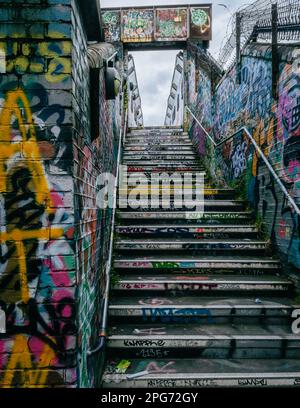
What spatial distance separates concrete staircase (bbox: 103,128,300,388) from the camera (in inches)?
110

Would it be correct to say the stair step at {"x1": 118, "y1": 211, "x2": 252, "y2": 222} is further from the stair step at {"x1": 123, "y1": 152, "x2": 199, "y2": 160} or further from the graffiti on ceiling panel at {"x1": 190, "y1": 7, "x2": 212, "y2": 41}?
the graffiti on ceiling panel at {"x1": 190, "y1": 7, "x2": 212, "y2": 41}

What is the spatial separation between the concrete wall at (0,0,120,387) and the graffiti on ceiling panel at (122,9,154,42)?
35.9ft

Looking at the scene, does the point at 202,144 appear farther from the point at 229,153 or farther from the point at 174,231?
the point at 174,231

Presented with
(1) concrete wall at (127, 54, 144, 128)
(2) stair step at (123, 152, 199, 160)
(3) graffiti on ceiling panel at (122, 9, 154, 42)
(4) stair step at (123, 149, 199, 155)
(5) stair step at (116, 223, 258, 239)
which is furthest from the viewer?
(1) concrete wall at (127, 54, 144, 128)

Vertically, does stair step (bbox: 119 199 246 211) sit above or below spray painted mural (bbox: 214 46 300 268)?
below

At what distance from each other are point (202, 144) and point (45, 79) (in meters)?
6.54

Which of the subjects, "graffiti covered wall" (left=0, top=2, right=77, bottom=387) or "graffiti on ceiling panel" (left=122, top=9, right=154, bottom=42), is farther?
"graffiti on ceiling panel" (left=122, top=9, right=154, bottom=42)

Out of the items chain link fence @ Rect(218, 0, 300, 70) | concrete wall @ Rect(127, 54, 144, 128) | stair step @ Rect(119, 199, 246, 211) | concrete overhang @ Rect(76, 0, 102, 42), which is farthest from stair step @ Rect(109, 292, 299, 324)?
concrete wall @ Rect(127, 54, 144, 128)

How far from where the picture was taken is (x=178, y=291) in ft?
12.0

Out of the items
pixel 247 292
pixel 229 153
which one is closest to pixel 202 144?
pixel 229 153

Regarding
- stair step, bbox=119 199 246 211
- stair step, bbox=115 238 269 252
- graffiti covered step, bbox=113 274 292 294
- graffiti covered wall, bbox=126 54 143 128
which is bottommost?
graffiti covered step, bbox=113 274 292 294

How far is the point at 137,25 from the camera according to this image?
11688 millimetres

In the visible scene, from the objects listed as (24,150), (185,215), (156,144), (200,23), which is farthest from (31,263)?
(200,23)
